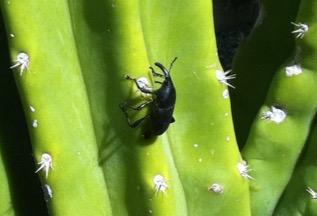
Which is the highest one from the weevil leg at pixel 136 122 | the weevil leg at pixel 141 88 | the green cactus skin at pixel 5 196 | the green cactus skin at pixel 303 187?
Answer: the weevil leg at pixel 141 88

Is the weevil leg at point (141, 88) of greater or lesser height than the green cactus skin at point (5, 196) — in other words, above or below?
above

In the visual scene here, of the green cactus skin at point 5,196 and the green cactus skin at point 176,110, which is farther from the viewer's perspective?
the green cactus skin at point 5,196

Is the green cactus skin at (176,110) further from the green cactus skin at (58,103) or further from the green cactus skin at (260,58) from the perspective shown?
the green cactus skin at (260,58)

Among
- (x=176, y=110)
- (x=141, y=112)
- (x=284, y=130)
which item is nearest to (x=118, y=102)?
(x=141, y=112)

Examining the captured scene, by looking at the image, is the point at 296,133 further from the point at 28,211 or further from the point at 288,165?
the point at 28,211

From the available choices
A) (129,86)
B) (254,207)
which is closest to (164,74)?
(129,86)

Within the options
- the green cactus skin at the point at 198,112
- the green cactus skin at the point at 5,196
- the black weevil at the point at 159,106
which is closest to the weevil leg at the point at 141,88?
the black weevil at the point at 159,106

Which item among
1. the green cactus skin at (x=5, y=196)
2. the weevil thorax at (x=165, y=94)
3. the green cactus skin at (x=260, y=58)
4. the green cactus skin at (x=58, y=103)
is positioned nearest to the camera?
the green cactus skin at (x=58, y=103)

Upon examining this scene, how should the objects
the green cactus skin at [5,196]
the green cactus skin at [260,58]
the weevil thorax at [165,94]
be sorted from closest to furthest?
1. the weevil thorax at [165,94]
2. the green cactus skin at [5,196]
3. the green cactus skin at [260,58]
